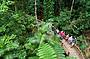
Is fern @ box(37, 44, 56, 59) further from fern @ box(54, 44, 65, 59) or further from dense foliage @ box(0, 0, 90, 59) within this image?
fern @ box(54, 44, 65, 59)

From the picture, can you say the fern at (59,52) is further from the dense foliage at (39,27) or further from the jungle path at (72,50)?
the jungle path at (72,50)

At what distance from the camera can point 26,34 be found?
28.0 ft

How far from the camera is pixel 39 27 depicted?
28.8ft

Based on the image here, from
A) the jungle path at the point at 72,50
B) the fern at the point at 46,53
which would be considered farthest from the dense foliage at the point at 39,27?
the jungle path at the point at 72,50

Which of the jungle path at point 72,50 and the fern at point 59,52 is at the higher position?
the fern at point 59,52

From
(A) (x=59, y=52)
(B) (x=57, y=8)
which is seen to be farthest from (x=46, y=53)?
(B) (x=57, y=8)

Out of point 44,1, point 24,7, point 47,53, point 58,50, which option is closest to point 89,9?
point 44,1

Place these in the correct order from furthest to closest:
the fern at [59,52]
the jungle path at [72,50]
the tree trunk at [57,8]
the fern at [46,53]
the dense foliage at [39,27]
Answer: the tree trunk at [57,8] < the jungle path at [72,50] < the dense foliage at [39,27] < the fern at [59,52] < the fern at [46,53]

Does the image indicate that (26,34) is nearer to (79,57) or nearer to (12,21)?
(12,21)

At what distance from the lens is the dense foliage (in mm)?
6942

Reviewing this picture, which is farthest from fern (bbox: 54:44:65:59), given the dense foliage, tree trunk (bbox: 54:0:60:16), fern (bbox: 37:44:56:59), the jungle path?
tree trunk (bbox: 54:0:60:16)

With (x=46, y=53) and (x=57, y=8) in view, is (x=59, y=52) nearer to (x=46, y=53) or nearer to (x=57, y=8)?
(x=46, y=53)

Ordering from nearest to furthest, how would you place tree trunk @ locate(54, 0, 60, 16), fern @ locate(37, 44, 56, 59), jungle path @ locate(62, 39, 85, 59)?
fern @ locate(37, 44, 56, 59) < jungle path @ locate(62, 39, 85, 59) < tree trunk @ locate(54, 0, 60, 16)

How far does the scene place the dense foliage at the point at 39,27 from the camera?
22.8 ft
